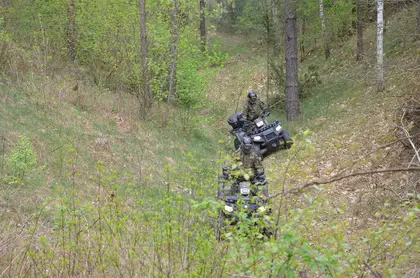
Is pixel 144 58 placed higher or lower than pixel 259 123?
higher

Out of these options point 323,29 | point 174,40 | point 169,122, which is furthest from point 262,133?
point 323,29

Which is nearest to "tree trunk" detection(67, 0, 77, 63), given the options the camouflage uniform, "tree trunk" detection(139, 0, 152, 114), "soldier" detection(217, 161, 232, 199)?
"tree trunk" detection(139, 0, 152, 114)

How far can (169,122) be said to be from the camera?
14703mm

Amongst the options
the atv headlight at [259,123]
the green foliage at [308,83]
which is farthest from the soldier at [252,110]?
the green foliage at [308,83]

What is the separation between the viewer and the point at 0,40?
12.1 metres

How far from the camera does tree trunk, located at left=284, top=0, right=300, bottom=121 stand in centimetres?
1608

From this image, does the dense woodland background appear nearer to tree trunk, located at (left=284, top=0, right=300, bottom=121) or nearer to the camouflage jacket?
tree trunk, located at (left=284, top=0, right=300, bottom=121)

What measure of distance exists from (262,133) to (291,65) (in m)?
5.27

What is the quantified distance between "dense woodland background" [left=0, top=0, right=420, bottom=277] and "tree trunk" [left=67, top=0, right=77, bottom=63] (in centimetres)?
5

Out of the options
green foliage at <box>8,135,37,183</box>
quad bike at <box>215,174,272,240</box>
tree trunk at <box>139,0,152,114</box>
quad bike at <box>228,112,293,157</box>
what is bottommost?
quad bike at <box>228,112,293,157</box>

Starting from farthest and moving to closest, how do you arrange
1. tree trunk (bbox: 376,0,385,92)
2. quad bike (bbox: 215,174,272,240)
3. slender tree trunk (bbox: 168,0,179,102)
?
slender tree trunk (bbox: 168,0,179,102) < tree trunk (bbox: 376,0,385,92) < quad bike (bbox: 215,174,272,240)

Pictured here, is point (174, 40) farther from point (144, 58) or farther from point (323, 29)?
point (323, 29)

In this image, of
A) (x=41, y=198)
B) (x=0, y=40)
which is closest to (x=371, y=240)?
(x=41, y=198)

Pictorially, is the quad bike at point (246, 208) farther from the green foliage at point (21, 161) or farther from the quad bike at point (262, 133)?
the quad bike at point (262, 133)
